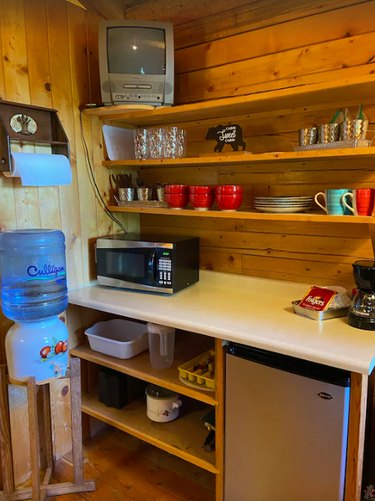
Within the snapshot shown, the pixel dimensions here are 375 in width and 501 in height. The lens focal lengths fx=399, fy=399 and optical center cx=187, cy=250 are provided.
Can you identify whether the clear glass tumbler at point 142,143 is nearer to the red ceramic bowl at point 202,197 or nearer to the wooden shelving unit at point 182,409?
the red ceramic bowl at point 202,197

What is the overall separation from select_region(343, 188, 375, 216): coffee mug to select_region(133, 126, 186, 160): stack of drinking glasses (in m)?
0.87

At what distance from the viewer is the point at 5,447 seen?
1773mm

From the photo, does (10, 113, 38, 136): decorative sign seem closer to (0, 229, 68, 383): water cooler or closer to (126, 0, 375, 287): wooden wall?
(0, 229, 68, 383): water cooler

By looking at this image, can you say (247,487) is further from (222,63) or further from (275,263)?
(222,63)

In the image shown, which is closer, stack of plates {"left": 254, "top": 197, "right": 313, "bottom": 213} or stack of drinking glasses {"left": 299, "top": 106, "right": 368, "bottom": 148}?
stack of drinking glasses {"left": 299, "top": 106, "right": 368, "bottom": 148}

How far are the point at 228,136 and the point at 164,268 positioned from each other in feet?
2.23

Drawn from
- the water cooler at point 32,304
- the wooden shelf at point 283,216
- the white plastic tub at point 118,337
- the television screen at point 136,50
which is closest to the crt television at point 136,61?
the television screen at point 136,50

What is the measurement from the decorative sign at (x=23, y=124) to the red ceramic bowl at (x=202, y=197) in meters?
0.78

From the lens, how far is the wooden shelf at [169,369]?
1.68 m

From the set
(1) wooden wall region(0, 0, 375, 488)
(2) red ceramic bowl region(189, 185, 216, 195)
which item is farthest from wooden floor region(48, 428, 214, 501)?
(2) red ceramic bowl region(189, 185, 216, 195)

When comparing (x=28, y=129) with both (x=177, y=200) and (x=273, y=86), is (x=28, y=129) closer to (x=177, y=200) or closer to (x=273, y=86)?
(x=177, y=200)

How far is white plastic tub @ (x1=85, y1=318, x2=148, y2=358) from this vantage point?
1963mm

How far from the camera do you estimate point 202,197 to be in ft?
6.16

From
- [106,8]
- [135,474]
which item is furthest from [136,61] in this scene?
[135,474]
